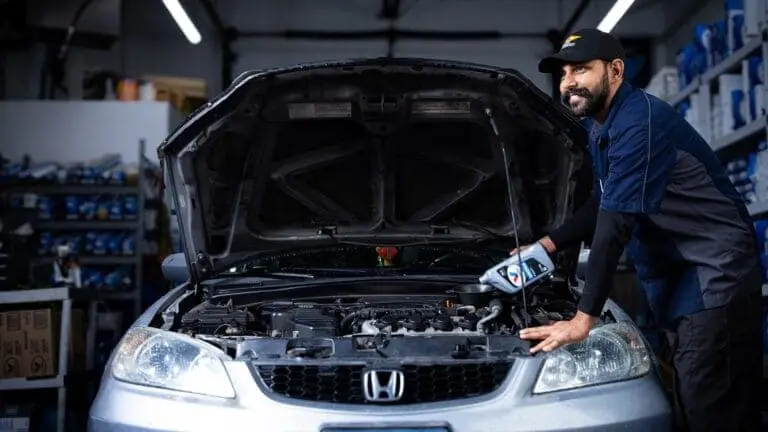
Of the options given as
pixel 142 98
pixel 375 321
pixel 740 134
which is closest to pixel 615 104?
pixel 375 321

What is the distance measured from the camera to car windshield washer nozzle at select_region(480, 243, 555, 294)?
108 inches

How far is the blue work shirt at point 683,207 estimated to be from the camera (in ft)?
7.32

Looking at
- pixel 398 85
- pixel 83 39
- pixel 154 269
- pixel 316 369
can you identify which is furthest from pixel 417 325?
pixel 83 39

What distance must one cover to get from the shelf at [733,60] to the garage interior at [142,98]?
0.02 m

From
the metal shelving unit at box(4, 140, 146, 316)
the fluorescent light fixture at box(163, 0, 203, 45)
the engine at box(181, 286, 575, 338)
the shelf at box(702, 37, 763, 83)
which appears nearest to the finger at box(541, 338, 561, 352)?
the engine at box(181, 286, 575, 338)

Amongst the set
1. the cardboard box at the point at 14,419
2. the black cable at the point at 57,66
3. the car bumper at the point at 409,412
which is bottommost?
the cardboard box at the point at 14,419

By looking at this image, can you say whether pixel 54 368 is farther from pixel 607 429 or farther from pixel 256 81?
pixel 607 429

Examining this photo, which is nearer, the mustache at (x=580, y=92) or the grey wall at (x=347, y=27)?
the mustache at (x=580, y=92)

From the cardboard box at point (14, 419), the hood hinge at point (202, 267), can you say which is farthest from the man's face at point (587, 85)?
the cardboard box at point (14, 419)

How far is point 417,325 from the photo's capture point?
2557mm

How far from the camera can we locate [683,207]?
7.66ft

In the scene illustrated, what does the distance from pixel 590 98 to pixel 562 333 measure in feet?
2.38

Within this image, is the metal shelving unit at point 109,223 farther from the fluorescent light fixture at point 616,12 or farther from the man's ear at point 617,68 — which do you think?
the man's ear at point 617,68

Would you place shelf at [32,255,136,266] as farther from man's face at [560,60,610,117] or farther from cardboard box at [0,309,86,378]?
man's face at [560,60,610,117]
